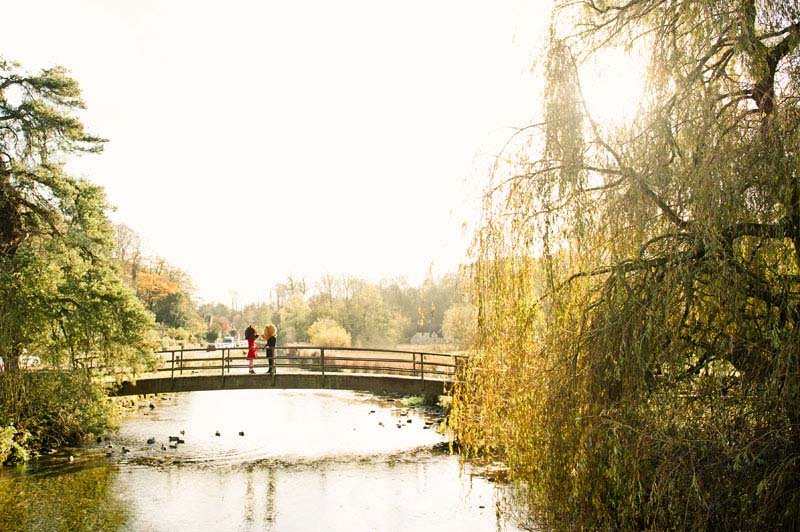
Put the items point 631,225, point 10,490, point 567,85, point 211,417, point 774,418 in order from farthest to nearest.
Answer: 1. point 211,417
2. point 10,490
3. point 567,85
4. point 631,225
5. point 774,418

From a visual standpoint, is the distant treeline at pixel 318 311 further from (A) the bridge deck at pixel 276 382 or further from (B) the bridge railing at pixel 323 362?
(A) the bridge deck at pixel 276 382

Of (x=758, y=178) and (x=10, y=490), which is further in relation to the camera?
(x=10, y=490)

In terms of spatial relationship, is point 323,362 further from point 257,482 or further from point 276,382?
point 257,482

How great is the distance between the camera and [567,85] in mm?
6086

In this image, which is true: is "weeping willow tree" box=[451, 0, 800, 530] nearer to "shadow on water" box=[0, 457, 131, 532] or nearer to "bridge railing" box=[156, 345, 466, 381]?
"bridge railing" box=[156, 345, 466, 381]

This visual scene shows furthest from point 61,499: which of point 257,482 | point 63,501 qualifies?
point 257,482

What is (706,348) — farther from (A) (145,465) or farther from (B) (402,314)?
(B) (402,314)

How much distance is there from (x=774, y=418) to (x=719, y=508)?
0.72m

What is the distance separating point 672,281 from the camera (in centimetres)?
494

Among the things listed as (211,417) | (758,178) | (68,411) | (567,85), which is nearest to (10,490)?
(68,411)

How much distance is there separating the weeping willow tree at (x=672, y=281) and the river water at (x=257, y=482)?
6.03 feet

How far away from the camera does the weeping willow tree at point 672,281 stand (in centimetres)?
470

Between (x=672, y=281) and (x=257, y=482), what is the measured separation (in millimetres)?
9625

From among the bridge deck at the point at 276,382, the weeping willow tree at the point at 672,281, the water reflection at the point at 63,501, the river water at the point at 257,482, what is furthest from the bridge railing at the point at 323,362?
the water reflection at the point at 63,501
